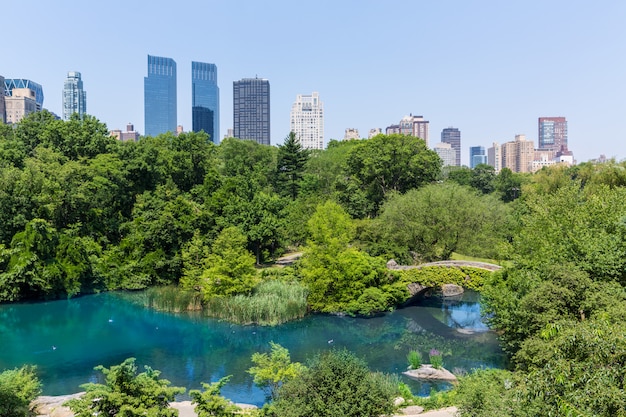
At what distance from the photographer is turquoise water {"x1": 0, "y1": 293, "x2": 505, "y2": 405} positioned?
15125 mm

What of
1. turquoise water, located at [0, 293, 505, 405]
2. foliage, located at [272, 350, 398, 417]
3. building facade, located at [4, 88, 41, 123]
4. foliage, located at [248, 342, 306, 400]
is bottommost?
turquoise water, located at [0, 293, 505, 405]

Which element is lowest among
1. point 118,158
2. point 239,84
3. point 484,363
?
point 484,363

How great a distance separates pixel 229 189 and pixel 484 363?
16805 millimetres

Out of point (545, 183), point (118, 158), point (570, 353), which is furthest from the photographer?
point (545, 183)

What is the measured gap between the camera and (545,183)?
112 feet

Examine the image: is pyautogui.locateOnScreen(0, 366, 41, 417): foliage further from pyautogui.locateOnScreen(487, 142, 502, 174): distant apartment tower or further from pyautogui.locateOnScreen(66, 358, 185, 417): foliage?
pyautogui.locateOnScreen(487, 142, 502, 174): distant apartment tower

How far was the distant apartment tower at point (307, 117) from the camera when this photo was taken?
148m

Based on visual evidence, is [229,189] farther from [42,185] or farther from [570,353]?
[570,353]

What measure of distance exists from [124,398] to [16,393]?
313 cm

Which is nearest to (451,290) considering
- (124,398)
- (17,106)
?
(124,398)

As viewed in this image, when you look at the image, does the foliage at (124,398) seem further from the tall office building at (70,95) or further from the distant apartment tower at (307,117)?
the tall office building at (70,95)

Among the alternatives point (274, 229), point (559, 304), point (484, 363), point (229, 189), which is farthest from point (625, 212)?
point (229, 189)

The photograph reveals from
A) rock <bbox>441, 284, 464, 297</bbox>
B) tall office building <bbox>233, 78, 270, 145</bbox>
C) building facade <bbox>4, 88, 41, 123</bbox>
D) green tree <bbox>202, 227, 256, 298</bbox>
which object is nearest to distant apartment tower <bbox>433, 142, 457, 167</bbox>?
tall office building <bbox>233, 78, 270, 145</bbox>

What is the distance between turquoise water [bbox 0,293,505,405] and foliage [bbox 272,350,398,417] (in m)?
4.30
